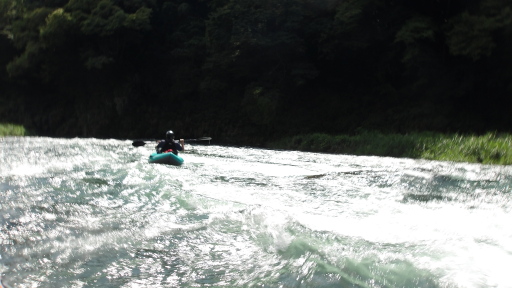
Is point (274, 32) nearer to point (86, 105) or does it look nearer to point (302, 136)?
point (302, 136)

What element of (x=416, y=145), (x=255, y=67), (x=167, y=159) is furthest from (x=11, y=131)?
(x=416, y=145)

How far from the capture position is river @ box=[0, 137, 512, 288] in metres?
3.96

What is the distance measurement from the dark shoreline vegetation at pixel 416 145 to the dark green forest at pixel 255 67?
1.79 meters

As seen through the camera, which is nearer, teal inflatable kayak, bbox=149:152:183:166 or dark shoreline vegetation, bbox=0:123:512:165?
teal inflatable kayak, bbox=149:152:183:166

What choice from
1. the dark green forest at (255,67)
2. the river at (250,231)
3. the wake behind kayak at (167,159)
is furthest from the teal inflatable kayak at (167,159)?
the dark green forest at (255,67)

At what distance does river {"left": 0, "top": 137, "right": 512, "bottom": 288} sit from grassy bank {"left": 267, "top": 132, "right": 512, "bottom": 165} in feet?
14.1

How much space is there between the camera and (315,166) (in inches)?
486

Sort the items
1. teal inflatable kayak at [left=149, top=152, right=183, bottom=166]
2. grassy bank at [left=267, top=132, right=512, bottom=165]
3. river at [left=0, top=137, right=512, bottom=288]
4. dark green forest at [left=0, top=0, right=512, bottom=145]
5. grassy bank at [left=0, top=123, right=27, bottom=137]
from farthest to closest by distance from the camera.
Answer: grassy bank at [left=0, top=123, right=27, bottom=137], dark green forest at [left=0, top=0, right=512, bottom=145], grassy bank at [left=267, top=132, right=512, bottom=165], teal inflatable kayak at [left=149, top=152, right=183, bottom=166], river at [left=0, top=137, right=512, bottom=288]

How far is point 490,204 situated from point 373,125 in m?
14.4

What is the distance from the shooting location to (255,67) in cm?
2427

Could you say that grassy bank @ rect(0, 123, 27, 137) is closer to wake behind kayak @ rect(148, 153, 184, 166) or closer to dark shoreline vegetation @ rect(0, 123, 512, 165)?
dark shoreline vegetation @ rect(0, 123, 512, 165)

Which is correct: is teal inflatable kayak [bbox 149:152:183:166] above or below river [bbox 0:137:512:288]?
above

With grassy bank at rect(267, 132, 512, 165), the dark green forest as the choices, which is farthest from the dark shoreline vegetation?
the dark green forest

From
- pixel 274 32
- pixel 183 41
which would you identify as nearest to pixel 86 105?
pixel 183 41
